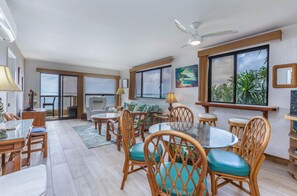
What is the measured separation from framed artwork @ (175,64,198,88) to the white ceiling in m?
0.89

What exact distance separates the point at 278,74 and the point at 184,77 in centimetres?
219

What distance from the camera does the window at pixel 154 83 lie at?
17.3ft

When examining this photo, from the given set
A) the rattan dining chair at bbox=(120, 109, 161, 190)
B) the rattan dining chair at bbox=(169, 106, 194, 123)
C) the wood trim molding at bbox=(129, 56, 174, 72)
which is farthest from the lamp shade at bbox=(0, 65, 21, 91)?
the wood trim molding at bbox=(129, 56, 174, 72)

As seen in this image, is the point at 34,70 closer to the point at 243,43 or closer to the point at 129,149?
the point at 129,149

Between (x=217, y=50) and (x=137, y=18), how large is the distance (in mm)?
2168

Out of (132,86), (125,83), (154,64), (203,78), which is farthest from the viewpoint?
(125,83)

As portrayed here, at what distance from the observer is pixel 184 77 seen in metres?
4.51

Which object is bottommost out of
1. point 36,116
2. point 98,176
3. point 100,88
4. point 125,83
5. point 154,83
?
point 98,176

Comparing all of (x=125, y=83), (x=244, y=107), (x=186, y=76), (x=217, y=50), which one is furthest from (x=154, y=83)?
(x=244, y=107)

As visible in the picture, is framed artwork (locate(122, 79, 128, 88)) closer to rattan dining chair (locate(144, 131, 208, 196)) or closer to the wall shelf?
the wall shelf

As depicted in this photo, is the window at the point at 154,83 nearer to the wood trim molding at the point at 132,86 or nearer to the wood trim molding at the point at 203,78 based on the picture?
the wood trim molding at the point at 132,86

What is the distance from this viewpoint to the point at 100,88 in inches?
302

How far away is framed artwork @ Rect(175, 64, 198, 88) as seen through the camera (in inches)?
166

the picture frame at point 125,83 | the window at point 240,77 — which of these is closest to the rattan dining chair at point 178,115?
the window at point 240,77
